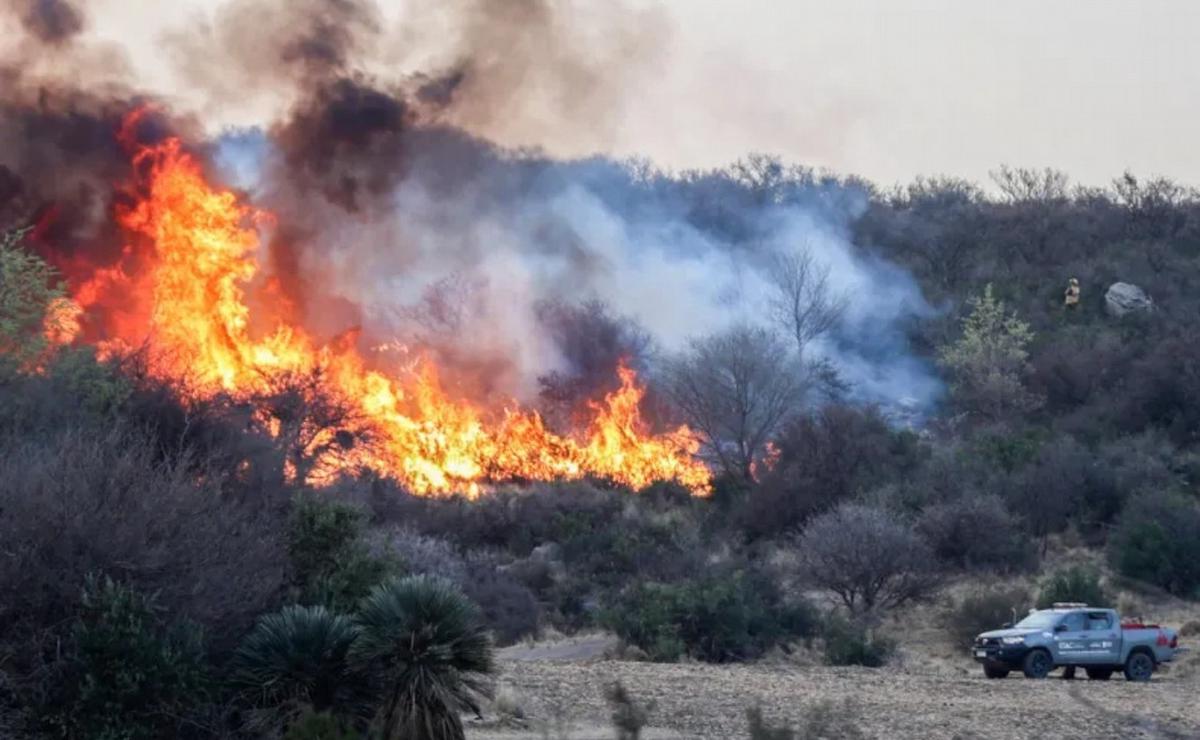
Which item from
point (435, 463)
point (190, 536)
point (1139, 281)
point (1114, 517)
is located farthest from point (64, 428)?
point (1139, 281)

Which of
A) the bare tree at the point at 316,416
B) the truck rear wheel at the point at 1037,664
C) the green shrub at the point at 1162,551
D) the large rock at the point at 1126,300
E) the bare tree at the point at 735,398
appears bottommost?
the truck rear wheel at the point at 1037,664

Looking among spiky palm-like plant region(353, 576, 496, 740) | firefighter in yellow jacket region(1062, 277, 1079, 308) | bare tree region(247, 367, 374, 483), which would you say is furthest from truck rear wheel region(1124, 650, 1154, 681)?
firefighter in yellow jacket region(1062, 277, 1079, 308)

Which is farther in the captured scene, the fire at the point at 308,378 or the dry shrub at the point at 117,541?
the fire at the point at 308,378

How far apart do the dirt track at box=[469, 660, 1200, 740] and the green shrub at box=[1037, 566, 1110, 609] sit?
736 cm

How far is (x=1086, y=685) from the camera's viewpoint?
25.5 metres

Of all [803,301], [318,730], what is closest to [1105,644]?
[318,730]

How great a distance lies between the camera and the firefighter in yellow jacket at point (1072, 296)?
7081 cm

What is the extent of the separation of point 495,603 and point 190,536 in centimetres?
1799

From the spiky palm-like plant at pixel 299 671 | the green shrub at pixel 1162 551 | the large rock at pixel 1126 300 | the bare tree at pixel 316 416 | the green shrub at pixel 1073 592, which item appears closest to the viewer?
the spiky palm-like plant at pixel 299 671

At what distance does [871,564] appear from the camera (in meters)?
35.0

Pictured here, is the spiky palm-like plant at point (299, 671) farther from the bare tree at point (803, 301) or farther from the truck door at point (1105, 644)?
the bare tree at point (803, 301)

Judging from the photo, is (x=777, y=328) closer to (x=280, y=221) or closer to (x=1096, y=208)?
(x=280, y=221)

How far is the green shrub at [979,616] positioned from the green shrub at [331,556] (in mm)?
17395

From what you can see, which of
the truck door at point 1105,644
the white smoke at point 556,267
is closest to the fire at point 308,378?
the white smoke at point 556,267
